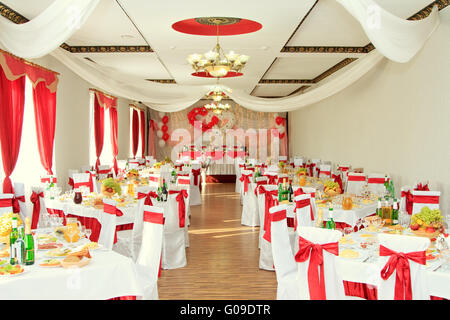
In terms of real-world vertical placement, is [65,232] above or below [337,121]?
below

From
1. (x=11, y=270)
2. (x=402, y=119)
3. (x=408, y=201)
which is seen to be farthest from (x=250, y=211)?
(x=11, y=270)

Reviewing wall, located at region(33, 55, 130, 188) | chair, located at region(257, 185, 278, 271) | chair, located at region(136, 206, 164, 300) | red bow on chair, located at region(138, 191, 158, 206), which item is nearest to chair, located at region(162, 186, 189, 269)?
red bow on chair, located at region(138, 191, 158, 206)

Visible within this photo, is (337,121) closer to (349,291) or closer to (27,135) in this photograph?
(27,135)

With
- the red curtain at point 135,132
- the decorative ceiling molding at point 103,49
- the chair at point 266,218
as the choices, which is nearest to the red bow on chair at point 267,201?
the chair at point 266,218

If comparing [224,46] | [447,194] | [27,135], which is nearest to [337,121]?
[224,46]

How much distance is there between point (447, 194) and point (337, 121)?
5.89m

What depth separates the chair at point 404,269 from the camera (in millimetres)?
2675

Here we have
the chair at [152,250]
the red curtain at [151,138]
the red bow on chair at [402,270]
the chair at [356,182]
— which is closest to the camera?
the red bow on chair at [402,270]

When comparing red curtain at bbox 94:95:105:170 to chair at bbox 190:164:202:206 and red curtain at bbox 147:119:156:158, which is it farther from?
red curtain at bbox 147:119:156:158

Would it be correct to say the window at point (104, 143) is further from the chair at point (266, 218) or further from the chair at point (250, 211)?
the chair at point (266, 218)

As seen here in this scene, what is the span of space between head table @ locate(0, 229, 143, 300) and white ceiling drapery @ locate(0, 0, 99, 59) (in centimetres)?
221

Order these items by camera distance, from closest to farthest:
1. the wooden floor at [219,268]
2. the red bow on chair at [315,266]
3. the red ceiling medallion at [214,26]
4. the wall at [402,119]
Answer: the red bow on chair at [315,266], the wooden floor at [219,268], the wall at [402,119], the red ceiling medallion at [214,26]

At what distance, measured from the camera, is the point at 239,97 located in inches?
405

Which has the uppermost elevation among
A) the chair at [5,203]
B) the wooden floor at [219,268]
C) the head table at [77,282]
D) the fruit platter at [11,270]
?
the chair at [5,203]
